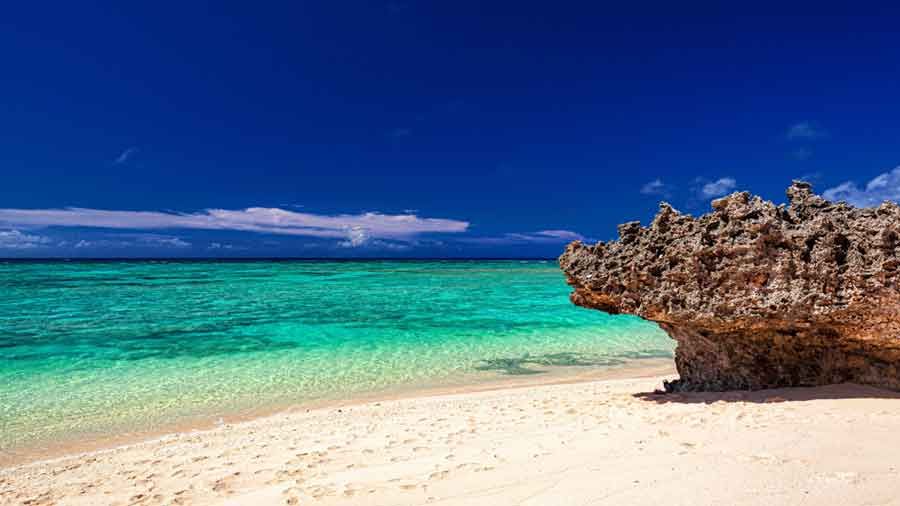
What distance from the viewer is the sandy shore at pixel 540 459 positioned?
11.0ft

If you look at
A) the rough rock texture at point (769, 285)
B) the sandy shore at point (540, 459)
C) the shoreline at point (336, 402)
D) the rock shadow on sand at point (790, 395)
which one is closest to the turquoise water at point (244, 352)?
the shoreline at point (336, 402)

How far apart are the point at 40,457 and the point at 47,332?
33.7 ft

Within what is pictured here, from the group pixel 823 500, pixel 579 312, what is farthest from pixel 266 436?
pixel 579 312

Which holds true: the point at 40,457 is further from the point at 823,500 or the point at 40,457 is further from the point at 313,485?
the point at 823,500

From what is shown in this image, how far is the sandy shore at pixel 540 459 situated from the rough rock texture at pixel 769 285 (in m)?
0.44

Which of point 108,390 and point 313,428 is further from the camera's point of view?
point 108,390

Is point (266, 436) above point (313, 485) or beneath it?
beneath

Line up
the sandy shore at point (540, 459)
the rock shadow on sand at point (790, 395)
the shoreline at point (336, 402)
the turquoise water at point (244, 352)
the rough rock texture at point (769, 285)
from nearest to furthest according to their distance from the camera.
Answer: the sandy shore at point (540, 459) < the rough rock texture at point (769, 285) < the rock shadow on sand at point (790, 395) < the shoreline at point (336, 402) < the turquoise water at point (244, 352)

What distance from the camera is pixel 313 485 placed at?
405 centimetres

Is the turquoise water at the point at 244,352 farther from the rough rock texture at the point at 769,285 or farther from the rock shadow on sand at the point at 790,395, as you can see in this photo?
the rough rock texture at the point at 769,285

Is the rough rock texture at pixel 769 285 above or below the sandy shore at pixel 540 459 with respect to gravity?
above

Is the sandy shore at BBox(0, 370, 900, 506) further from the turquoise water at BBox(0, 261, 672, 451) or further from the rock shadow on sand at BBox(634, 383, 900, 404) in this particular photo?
the turquoise water at BBox(0, 261, 672, 451)

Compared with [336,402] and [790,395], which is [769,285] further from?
[336,402]

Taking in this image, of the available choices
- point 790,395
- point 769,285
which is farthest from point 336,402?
point 769,285
